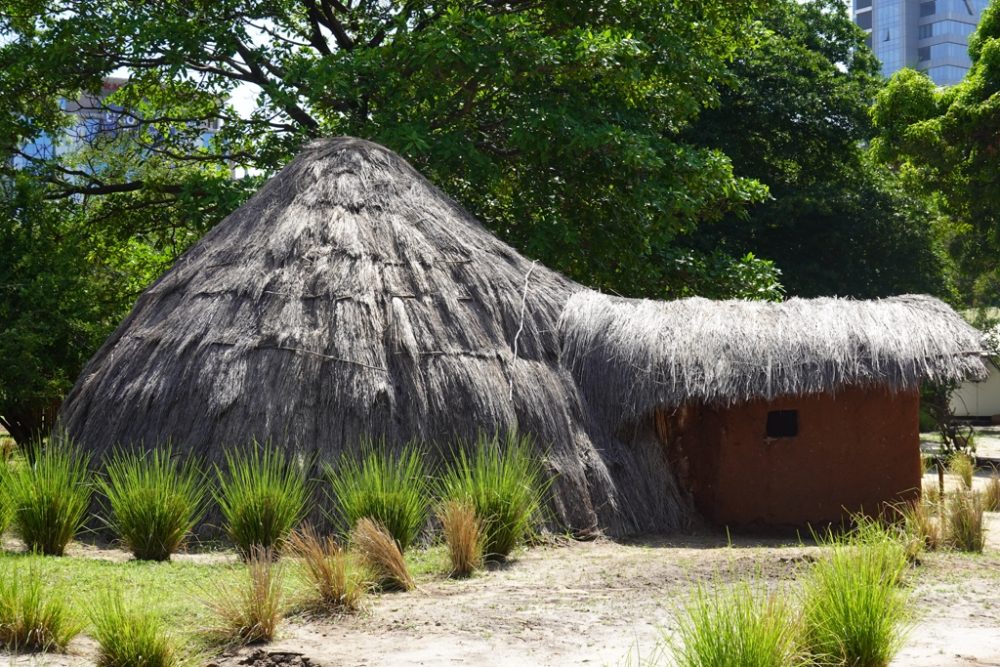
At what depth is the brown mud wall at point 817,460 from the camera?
30.9 ft

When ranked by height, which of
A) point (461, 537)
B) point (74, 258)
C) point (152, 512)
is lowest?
point (461, 537)

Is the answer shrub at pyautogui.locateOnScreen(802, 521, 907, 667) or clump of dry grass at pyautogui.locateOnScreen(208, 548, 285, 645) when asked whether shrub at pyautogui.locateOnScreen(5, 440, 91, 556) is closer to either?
clump of dry grass at pyautogui.locateOnScreen(208, 548, 285, 645)

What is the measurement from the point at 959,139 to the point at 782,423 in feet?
36.6

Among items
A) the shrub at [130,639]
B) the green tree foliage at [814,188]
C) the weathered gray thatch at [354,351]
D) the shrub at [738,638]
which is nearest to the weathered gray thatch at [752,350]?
the weathered gray thatch at [354,351]

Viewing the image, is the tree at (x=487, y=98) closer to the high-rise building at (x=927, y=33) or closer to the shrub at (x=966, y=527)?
the shrub at (x=966, y=527)

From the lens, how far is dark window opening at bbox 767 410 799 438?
9.58 meters

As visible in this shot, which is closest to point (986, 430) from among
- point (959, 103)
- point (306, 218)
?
point (959, 103)

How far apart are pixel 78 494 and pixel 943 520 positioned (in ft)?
20.5

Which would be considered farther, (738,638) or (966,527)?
(966,527)

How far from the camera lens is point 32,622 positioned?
216 inches

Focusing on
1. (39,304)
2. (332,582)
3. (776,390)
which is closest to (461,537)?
(332,582)

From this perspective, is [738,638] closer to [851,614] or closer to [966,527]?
[851,614]

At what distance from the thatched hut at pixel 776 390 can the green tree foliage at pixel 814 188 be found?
445 inches

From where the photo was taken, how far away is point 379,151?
34.9ft
